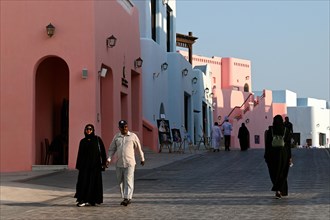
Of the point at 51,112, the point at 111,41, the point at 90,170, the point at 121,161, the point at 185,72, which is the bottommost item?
the point at 90,170

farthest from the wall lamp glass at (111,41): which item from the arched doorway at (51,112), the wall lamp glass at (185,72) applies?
the wall lamp glass at (185,72)

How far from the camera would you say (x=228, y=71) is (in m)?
62.3

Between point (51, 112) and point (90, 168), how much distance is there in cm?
1099

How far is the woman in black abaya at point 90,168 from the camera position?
12.3m

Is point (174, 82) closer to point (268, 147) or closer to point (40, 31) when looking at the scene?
point (40, 31)

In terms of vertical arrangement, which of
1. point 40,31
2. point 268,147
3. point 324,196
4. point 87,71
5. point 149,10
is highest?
point 149,10

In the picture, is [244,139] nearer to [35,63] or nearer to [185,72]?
[185,72]

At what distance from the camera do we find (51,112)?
23.2 m

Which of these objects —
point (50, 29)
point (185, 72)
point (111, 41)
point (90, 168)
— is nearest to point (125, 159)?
point (90, 168)

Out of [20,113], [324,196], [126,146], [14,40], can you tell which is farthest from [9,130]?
[324,196]

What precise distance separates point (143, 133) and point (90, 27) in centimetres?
1057

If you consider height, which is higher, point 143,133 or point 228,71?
point 228,71

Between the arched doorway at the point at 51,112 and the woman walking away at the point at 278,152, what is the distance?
10.1 m

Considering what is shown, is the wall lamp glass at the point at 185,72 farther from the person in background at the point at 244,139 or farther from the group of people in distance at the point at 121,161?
the group of people in distance at the point at 121,161
